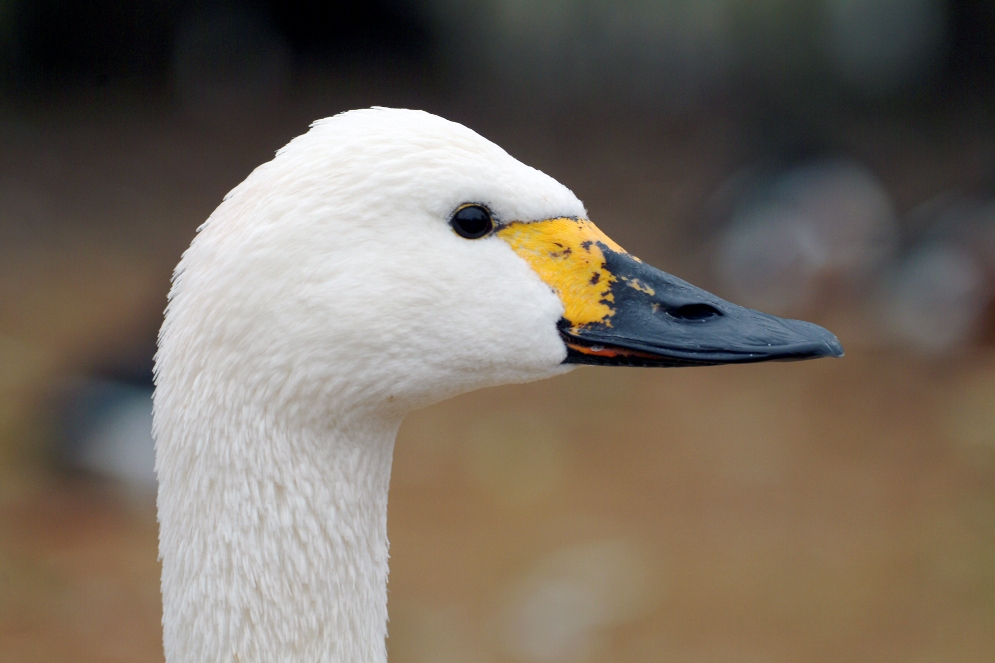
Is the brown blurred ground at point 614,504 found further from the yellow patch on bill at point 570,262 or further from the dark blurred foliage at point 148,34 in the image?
the yellow patch on bill at point 570,262

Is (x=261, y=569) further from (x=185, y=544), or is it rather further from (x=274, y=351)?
(x=274, y=351)

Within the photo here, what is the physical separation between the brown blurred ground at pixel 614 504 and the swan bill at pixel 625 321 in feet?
11.8

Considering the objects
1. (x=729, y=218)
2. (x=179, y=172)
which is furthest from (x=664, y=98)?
(x=179, y=172)

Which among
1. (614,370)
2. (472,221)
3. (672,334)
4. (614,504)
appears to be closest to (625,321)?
(672,334)

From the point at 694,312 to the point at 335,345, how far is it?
77 centimetres

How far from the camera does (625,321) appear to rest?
193 cm

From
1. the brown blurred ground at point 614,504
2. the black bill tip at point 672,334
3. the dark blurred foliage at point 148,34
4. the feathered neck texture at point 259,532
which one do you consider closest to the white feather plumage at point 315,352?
the feathered neck texture at point 259,532

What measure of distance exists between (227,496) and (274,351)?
0.30m

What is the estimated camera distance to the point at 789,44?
38.2ft

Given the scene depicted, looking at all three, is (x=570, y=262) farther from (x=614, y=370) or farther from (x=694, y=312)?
(x=614, y=370)

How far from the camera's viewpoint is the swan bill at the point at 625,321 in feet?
6.23

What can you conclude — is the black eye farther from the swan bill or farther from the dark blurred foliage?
the dark blurred foliage

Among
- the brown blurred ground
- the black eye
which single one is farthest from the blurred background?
the black eye

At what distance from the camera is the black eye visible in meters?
1.81
